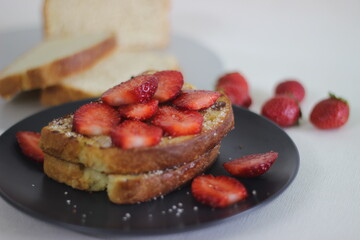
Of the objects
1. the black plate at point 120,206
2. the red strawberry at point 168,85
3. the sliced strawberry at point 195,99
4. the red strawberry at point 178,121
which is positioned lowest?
the black plate at point 120,206

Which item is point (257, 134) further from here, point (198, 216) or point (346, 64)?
point (346, 64)

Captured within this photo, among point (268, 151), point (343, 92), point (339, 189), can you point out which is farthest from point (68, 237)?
point (343, 92)

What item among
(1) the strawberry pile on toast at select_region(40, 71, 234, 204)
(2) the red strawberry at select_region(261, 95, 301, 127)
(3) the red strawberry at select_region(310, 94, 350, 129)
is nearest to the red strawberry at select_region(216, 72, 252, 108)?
(2) the red strawberry at select_region(261, 95, 301, 127)

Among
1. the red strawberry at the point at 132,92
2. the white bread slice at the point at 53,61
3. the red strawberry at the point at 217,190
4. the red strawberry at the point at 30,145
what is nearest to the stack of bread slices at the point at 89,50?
the white bread slice at the point at 53,61

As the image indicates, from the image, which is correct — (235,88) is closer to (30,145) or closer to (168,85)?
(168,85)

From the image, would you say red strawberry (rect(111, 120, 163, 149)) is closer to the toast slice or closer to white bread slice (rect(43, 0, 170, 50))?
the toast slice

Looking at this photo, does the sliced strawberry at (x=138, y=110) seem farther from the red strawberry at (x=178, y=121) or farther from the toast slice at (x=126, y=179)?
the toast slice at (x=126, y=179)
